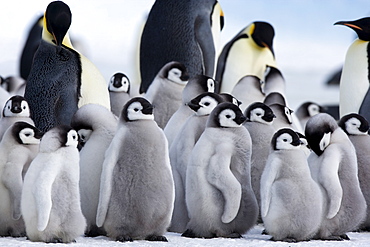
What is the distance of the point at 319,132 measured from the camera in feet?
15.6

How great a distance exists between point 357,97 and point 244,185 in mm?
3073

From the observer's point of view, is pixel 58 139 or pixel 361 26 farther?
pixel 361 26

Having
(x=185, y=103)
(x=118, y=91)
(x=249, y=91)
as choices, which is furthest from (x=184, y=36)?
(x=185, y=103)

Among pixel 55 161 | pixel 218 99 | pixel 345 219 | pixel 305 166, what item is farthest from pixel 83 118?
pixel 345 219

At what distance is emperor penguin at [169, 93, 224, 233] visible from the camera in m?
4.92

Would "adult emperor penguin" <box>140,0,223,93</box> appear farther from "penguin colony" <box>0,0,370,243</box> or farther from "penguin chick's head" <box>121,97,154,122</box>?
"penguin chick's head" <box>121,97,154,122</box>

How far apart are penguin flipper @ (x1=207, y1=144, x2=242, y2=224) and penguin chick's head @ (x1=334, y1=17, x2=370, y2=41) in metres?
3.40

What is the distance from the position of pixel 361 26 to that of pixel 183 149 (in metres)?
3.33

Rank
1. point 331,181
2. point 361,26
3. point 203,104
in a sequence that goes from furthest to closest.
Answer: point 361,26 < point 203,104 < point 331,181

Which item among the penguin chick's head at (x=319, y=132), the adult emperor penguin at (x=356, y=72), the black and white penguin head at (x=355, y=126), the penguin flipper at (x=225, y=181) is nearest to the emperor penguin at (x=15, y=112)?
the penguin flipper at (x=225, y=181)

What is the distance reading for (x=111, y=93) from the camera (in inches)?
267

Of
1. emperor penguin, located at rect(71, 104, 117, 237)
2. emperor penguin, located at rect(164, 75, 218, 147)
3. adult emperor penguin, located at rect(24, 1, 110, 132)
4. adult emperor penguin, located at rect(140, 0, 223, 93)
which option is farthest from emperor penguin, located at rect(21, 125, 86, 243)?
adult emperor penguin, located at rect(140, 0, 223, 93)

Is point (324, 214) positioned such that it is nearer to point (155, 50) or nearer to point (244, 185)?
point (244, 185)

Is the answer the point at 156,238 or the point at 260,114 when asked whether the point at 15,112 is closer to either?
the point at 156,238
